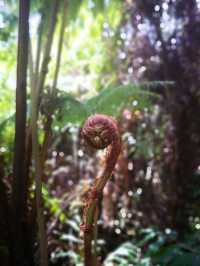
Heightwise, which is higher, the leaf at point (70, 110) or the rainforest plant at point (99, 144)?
the leaf at point (70, 110)

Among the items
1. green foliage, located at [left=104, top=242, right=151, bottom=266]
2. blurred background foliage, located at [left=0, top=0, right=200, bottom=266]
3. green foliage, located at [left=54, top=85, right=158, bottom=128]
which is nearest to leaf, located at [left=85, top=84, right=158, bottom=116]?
green foliage, located at [left=54, top=85, right=158, bottom=128]

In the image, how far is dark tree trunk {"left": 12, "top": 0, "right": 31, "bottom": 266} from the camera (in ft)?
4.02

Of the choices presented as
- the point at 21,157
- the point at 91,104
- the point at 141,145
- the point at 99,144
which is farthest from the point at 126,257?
the point at 99,144

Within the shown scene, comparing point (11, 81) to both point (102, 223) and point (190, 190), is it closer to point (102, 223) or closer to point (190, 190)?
point (102, 223)

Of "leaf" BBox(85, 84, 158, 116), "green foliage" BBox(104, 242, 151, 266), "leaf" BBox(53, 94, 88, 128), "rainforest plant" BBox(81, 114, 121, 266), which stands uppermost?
"leaf" BBox(85, 84, 158, 116)

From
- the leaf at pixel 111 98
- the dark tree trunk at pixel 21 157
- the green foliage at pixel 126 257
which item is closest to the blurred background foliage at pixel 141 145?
the green foliage at pixel 126 257

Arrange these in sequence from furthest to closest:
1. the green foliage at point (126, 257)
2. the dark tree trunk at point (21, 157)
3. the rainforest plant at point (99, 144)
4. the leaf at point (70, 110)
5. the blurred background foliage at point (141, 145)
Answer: the blurred background foliage at point (141, 145)
the green foliage at point (126, 257)
the leaf at point (70, 110)
the dark tree trunk at point (21, 157)
the rainforest plant at point (99, 144)

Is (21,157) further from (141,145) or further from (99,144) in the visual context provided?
(141,145)

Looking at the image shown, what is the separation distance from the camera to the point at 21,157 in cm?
128

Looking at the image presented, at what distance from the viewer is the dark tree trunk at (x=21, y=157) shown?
4.02ft

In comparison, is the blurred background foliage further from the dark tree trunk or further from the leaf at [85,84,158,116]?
the dark tree trunk

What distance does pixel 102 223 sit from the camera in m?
2.43

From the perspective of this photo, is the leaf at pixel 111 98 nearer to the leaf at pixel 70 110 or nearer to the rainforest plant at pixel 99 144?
the leaf at pixel 70 110

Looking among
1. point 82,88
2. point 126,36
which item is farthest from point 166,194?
point 82,88
